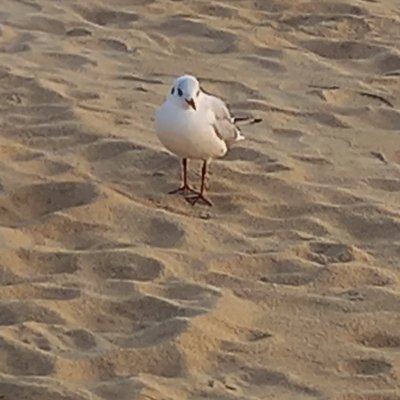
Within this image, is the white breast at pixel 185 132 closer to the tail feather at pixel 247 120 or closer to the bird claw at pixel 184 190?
the bird claw at pixel 184 190

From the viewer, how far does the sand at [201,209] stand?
3631mm

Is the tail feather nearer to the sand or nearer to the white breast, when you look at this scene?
the sand

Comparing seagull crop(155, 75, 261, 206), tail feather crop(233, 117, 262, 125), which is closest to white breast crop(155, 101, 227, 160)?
seagull crop(155, 75, 261, 206)

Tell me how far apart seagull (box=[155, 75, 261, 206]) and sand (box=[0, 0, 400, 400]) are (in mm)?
140

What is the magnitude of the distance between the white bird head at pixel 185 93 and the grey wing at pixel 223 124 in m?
0.15

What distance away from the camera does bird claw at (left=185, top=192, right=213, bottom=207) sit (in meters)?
4.91

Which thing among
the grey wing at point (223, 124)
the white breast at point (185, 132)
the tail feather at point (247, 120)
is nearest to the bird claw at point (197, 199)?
the white breast at point (185, 132)

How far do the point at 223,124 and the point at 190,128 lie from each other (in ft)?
0.68

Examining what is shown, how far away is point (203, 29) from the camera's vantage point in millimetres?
6973

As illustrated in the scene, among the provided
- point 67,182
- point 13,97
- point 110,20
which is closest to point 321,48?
point 110,20

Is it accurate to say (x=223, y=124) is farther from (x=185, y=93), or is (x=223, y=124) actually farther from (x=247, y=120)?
(x=247, y=120)

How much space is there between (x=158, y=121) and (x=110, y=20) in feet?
7.53

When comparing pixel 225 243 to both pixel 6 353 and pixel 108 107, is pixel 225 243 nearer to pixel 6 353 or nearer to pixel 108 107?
pixel 6 353

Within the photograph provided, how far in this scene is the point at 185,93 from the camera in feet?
16.1
